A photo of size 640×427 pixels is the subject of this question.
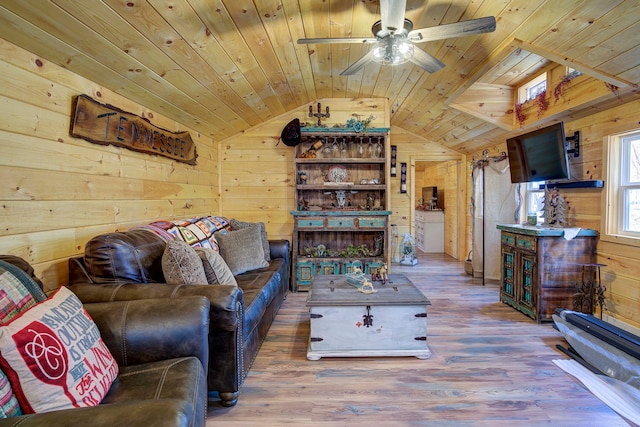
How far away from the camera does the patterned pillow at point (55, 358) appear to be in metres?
0.94

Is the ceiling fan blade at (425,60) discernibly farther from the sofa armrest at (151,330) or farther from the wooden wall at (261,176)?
the wooden wall at (261,176)

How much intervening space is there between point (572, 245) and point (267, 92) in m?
3.47

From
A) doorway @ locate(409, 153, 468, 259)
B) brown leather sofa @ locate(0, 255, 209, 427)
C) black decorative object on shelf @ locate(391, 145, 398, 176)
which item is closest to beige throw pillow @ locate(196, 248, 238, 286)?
brown leather sofa @ locate(0, 255, 209, 427)

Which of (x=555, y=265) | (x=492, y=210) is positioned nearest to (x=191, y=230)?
(x=555, y=265)

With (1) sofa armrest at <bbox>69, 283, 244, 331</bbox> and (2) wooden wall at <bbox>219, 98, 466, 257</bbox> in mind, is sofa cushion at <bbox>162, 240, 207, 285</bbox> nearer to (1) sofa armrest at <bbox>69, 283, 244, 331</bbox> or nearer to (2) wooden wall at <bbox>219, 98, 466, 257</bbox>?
(1) sofa armrest at <bbox>69, 283, 244, 331</bbox>

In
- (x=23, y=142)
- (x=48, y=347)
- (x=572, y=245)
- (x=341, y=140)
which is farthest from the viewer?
(x=341, y=140)

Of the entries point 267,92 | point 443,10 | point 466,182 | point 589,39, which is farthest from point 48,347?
point 466,182

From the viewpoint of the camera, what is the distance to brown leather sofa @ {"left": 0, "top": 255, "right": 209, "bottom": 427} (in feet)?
3.90

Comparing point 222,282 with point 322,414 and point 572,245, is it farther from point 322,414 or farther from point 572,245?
point 572,245

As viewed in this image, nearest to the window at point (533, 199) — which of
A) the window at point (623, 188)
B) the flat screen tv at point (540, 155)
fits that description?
the flat screen tv at point (540, 155)

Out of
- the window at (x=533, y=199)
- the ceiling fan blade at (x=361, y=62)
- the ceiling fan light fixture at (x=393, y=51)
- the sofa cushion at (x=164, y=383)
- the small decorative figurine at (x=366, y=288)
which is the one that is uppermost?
the ceiling fan blade at (x=361, y=62)

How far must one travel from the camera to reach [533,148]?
10.6 ft

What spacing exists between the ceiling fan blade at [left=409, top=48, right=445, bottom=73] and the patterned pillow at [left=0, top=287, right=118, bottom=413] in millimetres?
2421

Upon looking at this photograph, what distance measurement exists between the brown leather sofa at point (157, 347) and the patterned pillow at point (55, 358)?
116 millimetres
